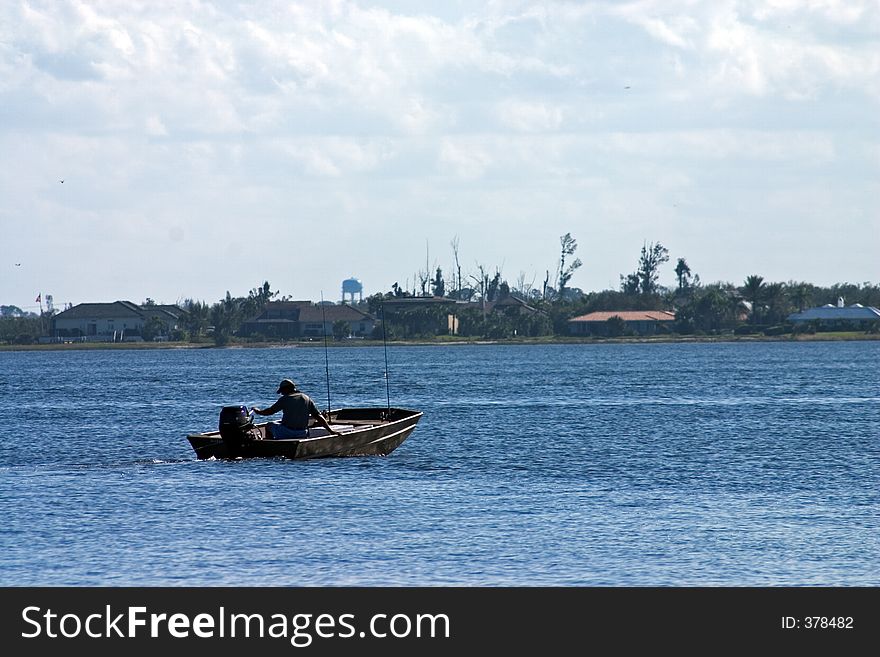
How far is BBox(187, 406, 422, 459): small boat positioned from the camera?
39.5 metres

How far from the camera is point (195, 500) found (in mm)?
33344

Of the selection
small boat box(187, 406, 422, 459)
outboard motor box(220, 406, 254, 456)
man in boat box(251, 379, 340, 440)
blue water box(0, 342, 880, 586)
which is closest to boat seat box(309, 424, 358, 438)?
small boat box(187, 406, 422, 459)

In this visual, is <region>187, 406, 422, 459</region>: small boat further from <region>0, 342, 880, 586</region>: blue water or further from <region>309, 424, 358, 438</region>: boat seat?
<region>0, 342, 880, 586</region>: blue water

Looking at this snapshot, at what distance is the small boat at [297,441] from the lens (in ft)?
130

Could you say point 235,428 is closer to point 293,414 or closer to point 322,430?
point 293,414

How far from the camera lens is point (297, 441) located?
3931 cm

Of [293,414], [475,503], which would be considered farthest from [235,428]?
[475,503]

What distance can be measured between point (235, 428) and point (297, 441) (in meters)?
1.86

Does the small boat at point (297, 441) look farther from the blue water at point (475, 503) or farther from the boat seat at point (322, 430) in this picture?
the blue water at point (475, 503)

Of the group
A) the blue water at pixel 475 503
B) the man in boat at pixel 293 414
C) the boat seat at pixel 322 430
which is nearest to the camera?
the blue water at pixel 475 503

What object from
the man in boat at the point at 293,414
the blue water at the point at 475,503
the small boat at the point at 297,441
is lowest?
the blue water at the point at 475,503

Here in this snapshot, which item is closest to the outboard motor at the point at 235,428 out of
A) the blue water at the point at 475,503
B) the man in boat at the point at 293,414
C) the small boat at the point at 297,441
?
the small boat at the point at 297,441
